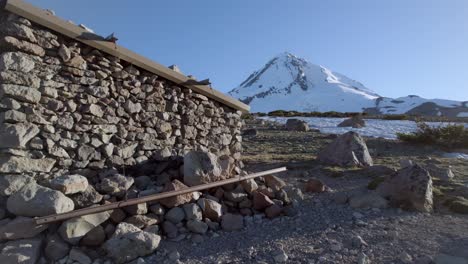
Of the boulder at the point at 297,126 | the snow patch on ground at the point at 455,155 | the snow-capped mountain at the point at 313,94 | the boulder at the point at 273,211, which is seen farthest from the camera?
the snow-capped mountain at the point at 313,94

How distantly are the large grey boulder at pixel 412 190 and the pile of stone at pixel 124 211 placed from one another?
195 centimetres

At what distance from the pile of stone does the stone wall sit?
348 mm

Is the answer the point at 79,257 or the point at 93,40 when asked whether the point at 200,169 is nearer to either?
the point at 79,257

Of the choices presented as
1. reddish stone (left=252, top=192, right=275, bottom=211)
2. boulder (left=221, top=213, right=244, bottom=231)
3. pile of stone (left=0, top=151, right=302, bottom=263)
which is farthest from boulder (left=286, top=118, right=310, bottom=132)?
boulder (left=221, top=213, right=244, bottom=231)

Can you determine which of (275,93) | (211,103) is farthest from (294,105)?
(211,103)

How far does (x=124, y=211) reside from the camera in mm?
5336

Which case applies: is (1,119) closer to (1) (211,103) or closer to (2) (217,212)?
(2) (217,212)

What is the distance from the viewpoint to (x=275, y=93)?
13412 centimetres

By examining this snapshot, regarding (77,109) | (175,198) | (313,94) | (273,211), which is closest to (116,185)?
(175,198)

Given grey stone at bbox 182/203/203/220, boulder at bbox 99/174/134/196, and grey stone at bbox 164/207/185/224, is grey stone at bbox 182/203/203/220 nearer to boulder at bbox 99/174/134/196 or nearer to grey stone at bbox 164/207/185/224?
grey stone at bbox 164/207/185/224

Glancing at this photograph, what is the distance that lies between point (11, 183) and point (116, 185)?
1.47 meters

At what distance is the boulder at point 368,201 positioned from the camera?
660 cm

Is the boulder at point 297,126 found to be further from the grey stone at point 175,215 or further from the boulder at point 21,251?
the boulder at point 21,251

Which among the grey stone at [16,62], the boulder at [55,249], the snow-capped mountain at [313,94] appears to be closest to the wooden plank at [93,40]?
the grey stone at [16,62]
